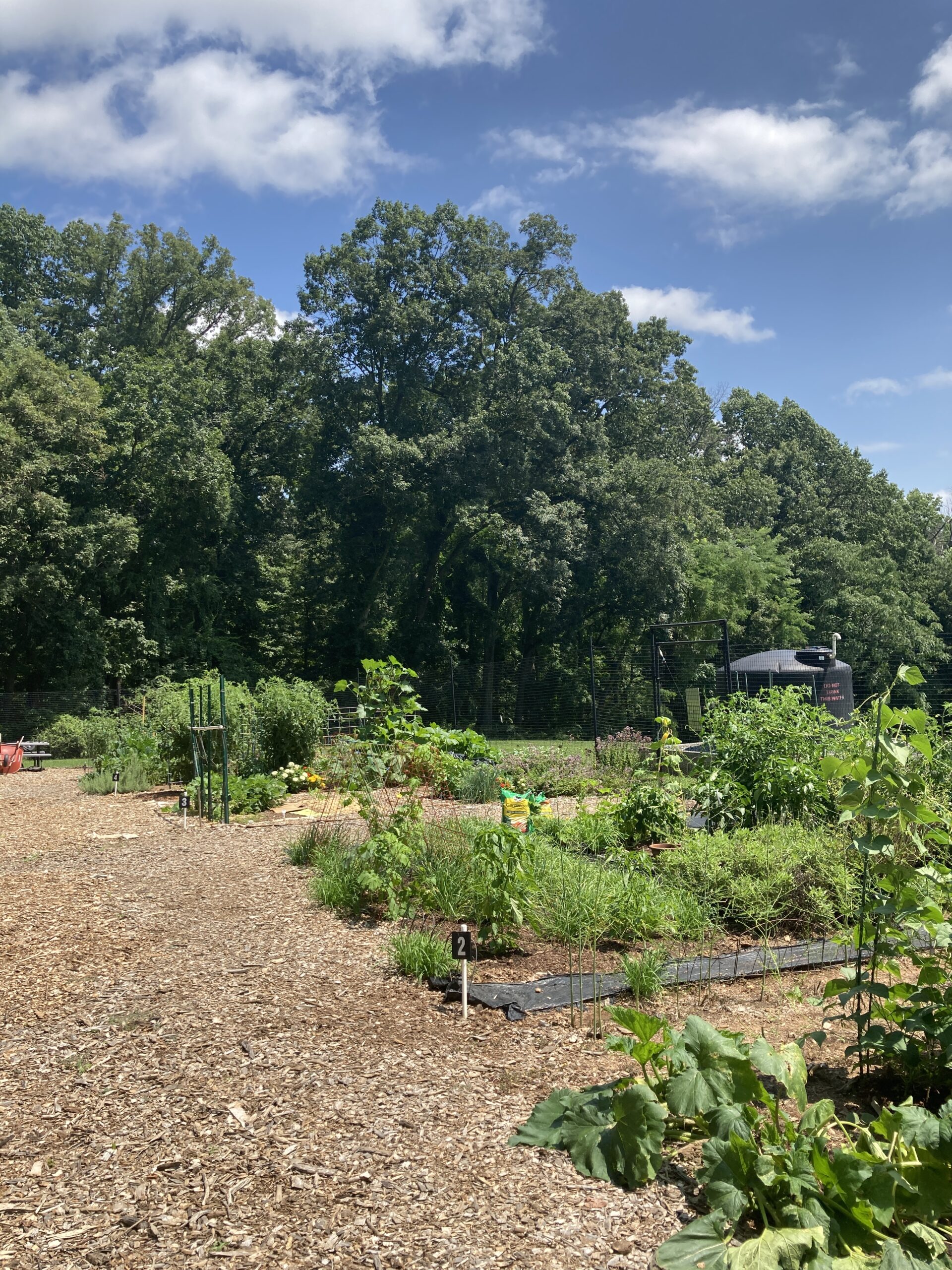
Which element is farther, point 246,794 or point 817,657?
point 817,657

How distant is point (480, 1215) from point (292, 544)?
25334mm

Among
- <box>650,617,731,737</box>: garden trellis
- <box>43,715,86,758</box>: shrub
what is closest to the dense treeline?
<box>650,617,731,737</box>: garden trellis

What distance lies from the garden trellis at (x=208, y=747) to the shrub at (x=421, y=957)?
461 cm

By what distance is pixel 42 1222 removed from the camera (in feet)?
7.84

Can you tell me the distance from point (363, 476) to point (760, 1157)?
72.9 feet

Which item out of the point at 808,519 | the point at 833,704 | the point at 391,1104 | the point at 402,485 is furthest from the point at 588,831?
the point at 808,519

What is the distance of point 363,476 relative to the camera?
23.5 metres

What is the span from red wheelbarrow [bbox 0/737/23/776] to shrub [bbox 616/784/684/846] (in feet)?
39.5

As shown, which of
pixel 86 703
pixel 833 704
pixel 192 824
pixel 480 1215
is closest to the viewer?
pixel 480 1215

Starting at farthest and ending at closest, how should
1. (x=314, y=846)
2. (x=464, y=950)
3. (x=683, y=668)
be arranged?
(x=683, y=668) → (x=314, y=846) → (x=464, y=950)

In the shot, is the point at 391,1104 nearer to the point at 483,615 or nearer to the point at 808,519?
the point at 483,615

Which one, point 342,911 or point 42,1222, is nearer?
point 42,1222

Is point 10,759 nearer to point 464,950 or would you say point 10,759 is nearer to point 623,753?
point 623,753

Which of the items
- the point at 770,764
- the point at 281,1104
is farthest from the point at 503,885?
the point at 770,764
